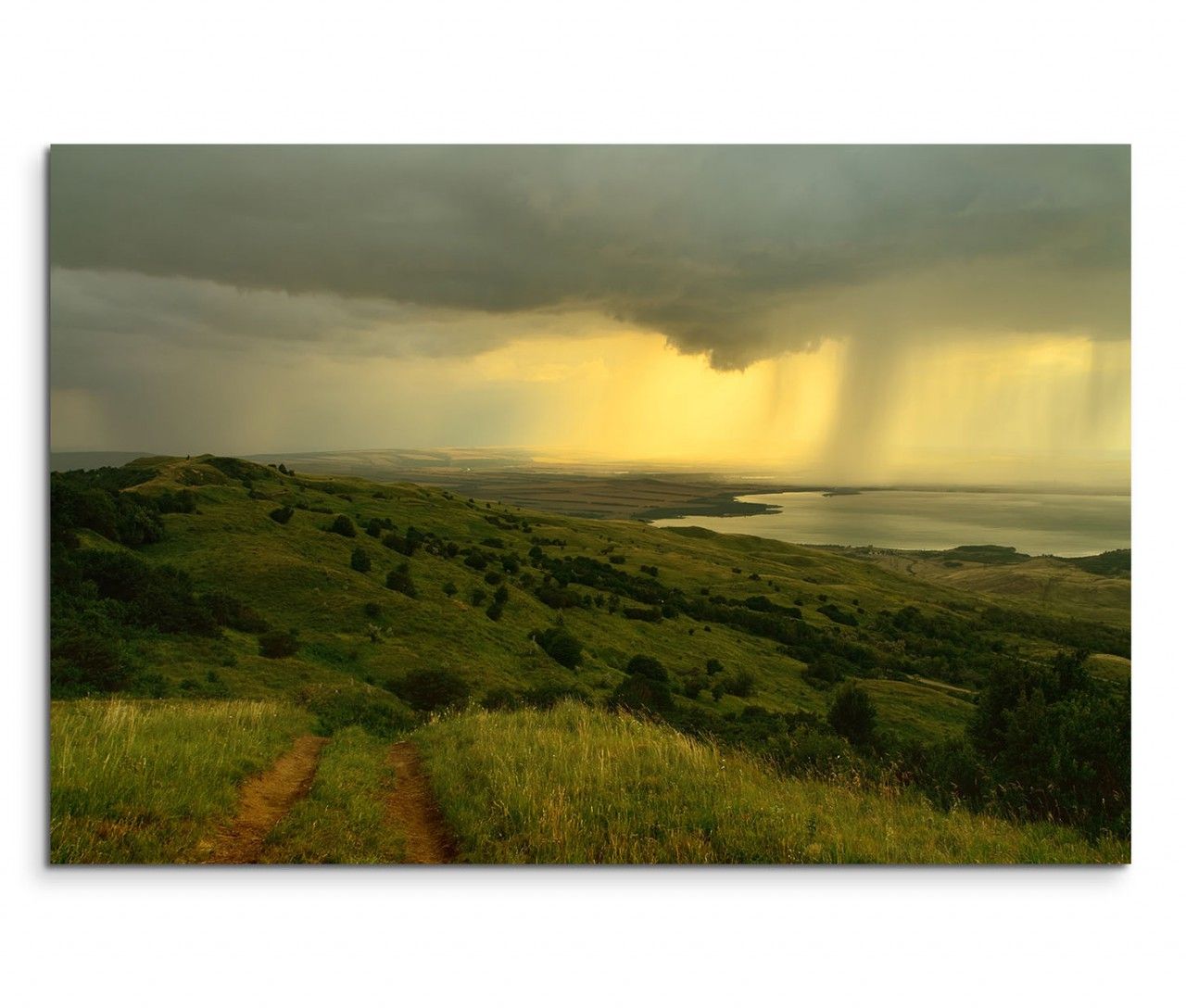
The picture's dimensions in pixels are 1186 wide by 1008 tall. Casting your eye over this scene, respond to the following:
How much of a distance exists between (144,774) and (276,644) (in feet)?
9.39

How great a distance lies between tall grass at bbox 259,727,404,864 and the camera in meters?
6.46

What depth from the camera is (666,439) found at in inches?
369

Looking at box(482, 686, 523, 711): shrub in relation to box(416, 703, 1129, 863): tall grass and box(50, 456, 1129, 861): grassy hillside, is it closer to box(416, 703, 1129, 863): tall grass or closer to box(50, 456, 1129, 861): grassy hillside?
box(50, 456, 1129, 861): grassy hillside

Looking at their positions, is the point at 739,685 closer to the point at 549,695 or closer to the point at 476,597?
the point at 549,695

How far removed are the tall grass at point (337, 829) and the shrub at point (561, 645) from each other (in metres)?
2.57

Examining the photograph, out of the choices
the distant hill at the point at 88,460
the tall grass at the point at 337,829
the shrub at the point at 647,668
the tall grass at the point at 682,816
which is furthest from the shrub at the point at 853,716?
the distant hill at the point at 88,460

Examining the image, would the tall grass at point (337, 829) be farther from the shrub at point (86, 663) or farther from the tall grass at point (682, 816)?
the shrub at point (86, 663)

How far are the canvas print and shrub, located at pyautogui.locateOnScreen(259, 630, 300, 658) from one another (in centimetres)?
6

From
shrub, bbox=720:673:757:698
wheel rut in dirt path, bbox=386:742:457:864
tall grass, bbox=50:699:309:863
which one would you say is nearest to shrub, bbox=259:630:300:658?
tall grass, bbox=50:699:309:863

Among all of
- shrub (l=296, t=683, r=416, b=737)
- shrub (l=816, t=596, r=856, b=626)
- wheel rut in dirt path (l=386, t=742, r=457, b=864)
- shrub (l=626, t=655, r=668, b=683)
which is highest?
shrub (l=816, t=596, r=856, b=626)

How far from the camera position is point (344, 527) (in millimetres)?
10008

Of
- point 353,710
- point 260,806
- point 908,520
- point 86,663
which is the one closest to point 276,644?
point 353,710
